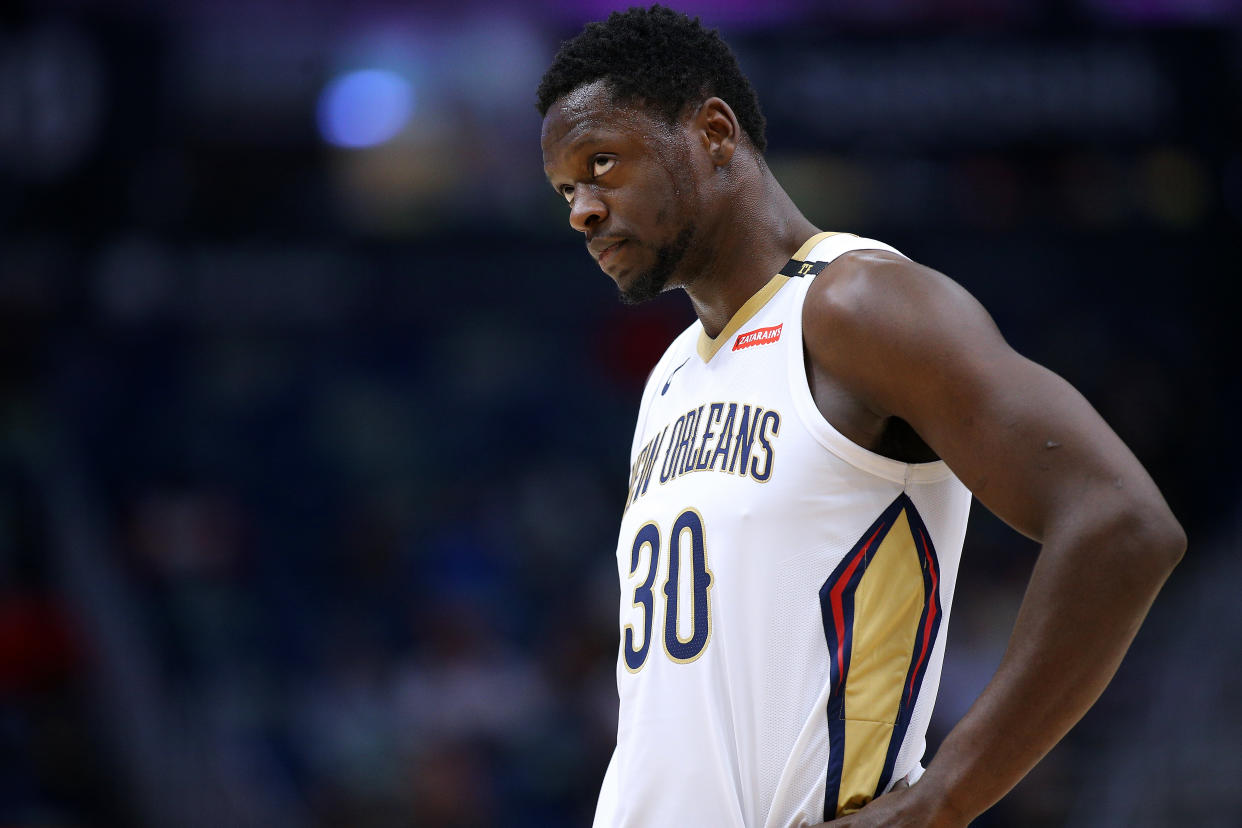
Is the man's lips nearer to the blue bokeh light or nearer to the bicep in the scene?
the bicep

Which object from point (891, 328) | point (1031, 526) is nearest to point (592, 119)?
point (891, 328)

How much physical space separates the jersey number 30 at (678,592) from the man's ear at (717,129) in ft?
2.21

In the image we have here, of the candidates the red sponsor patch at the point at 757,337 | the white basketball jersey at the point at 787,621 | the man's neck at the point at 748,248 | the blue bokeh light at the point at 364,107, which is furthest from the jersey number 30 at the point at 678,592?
the blue bokeh light at the point at 364,107

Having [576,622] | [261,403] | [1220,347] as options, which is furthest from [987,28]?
[261,403]

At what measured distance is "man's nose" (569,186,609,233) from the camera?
2281mm

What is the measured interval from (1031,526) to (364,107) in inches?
363

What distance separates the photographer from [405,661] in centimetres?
891

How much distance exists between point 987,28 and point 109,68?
627 centimetres

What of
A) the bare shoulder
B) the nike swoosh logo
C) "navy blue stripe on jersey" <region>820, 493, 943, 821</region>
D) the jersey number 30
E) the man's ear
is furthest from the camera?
the nike swoosh logo

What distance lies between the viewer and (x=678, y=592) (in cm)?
209

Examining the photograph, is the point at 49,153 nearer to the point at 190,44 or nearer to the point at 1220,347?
the point at 190,44

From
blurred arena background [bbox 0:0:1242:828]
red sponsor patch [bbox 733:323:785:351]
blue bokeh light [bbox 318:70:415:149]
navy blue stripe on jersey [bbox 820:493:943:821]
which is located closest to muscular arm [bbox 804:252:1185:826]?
navy blue stripe on jersey [bbox 820:493:943:821]

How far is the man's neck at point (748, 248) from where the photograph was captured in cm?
232

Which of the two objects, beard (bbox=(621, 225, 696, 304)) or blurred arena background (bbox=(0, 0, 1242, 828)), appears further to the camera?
blurred arena background (bbox=(0, 0, 1242, 828))
